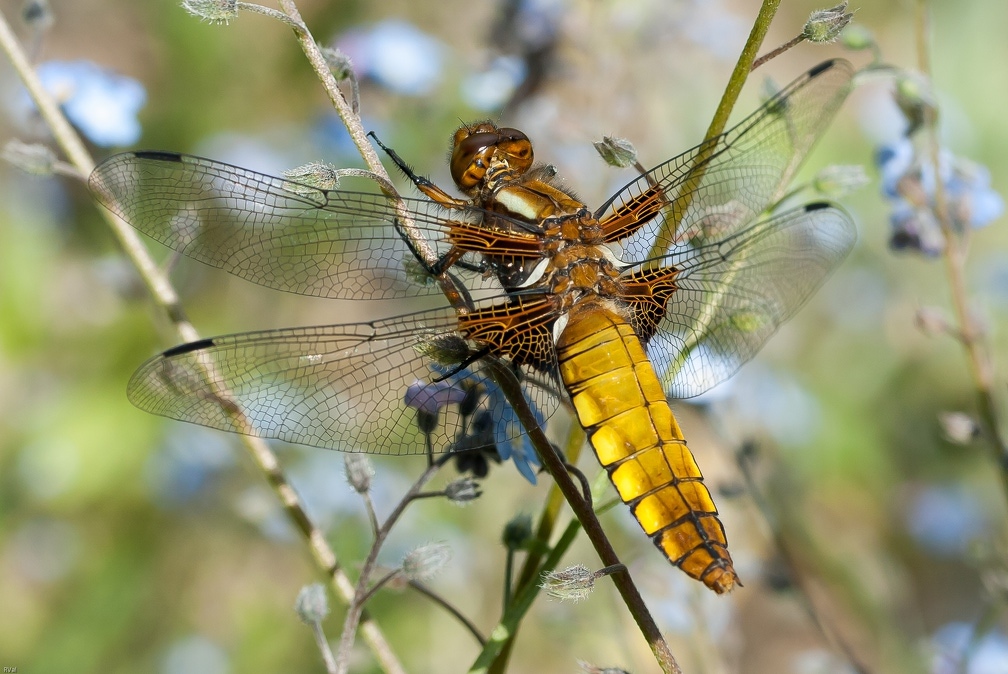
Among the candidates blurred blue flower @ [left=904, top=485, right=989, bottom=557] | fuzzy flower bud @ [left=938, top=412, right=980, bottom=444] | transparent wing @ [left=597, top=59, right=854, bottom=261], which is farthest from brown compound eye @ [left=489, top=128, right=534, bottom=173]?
blurred blue flower @ [left=904, top=485, right=989, bottom=557]

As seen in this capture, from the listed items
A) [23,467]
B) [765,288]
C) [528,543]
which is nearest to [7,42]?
[528,543]

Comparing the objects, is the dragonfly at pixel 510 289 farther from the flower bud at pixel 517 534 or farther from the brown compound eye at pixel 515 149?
the flower bud at pixel 517 534

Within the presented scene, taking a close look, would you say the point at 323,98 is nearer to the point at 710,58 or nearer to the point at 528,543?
the point at 710,58

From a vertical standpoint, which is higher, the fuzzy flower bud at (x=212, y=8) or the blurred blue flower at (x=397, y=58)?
the blurred blue flower at (x=397, y=58)

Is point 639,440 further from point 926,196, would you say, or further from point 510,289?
point 926,196

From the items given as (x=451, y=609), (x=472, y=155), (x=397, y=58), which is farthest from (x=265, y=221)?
(x=397, y=58)

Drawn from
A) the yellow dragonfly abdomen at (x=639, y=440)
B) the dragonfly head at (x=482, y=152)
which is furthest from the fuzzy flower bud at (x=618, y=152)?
the dragonfly head at (x=482, y=152)
